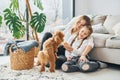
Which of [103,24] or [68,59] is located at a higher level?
[103,24]

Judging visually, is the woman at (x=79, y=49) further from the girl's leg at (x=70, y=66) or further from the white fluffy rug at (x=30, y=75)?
the white fluffy rug at (x=30, y=75)

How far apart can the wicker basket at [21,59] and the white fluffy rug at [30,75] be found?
0.08 m

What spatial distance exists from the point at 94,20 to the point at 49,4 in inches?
43.4

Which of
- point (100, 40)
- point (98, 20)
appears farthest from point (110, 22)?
point (100, 40)

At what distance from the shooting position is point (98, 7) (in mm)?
4395

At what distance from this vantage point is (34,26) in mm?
3352

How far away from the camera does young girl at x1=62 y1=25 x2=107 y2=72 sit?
8.80ft

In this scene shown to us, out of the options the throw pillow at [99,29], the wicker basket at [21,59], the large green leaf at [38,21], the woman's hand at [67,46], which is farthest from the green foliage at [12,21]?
the throw pillow at [99,29]

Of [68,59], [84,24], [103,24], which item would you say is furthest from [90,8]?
[68,59]

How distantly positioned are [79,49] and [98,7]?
183cm

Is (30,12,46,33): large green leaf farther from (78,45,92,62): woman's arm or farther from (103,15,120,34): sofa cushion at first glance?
(103,15,120,34): sofa cushion

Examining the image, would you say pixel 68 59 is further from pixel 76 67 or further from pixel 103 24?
pixel 103 24

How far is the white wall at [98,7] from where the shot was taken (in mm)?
4105

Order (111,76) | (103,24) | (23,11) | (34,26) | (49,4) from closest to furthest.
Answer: (111,76) < (34,26) < (103,24) < (23,11) < (49,4)
